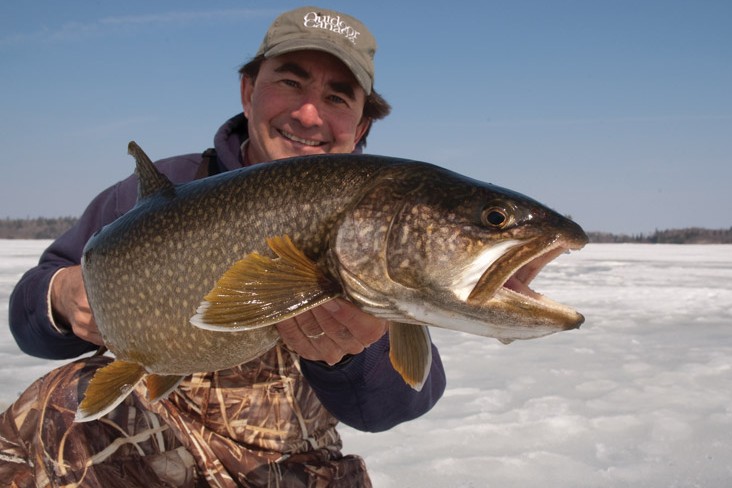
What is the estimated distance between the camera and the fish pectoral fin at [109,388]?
2240 millimetres

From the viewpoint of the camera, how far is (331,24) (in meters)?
3.40

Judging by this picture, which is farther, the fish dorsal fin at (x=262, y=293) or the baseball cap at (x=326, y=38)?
the baseball cap at (x=326, y=38)

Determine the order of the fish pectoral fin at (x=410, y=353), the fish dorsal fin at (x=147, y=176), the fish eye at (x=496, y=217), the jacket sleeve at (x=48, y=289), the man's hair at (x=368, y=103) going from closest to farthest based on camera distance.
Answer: the fish eye at (x=496, y=217)
the fish pectoral fin at (x=410, y=353)
the fish dorsal fin at (x=147, y=176)
the jacket sleeve at (x=48, y=289)
the man's hair at (x=368, y=103)

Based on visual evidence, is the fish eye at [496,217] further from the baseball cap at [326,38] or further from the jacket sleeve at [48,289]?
the jacket sleeve at [48,289]

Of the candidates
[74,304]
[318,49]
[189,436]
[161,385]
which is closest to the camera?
[161,385]

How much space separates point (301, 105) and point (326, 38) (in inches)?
14.4

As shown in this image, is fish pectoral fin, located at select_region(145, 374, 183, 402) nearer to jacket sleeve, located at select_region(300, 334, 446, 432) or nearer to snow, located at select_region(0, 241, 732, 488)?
jacket sleeve, located at select_region(300, 334, 446, 432)

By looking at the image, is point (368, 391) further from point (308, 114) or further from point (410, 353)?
point (308, 114)

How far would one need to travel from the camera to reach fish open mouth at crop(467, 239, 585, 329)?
163cm

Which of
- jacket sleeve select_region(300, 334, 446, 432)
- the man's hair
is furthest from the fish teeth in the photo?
the man's hair

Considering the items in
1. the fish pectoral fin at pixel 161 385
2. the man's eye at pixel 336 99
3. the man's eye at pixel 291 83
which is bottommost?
the fish pectoral fin at pixel 161 385

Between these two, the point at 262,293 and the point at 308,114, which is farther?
the point at 308,114

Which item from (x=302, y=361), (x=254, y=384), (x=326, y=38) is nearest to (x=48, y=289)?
(x=254, y=384)

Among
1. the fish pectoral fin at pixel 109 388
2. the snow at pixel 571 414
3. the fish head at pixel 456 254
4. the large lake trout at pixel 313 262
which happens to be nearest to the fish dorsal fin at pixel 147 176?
the large lake trout at pixel 313 262
